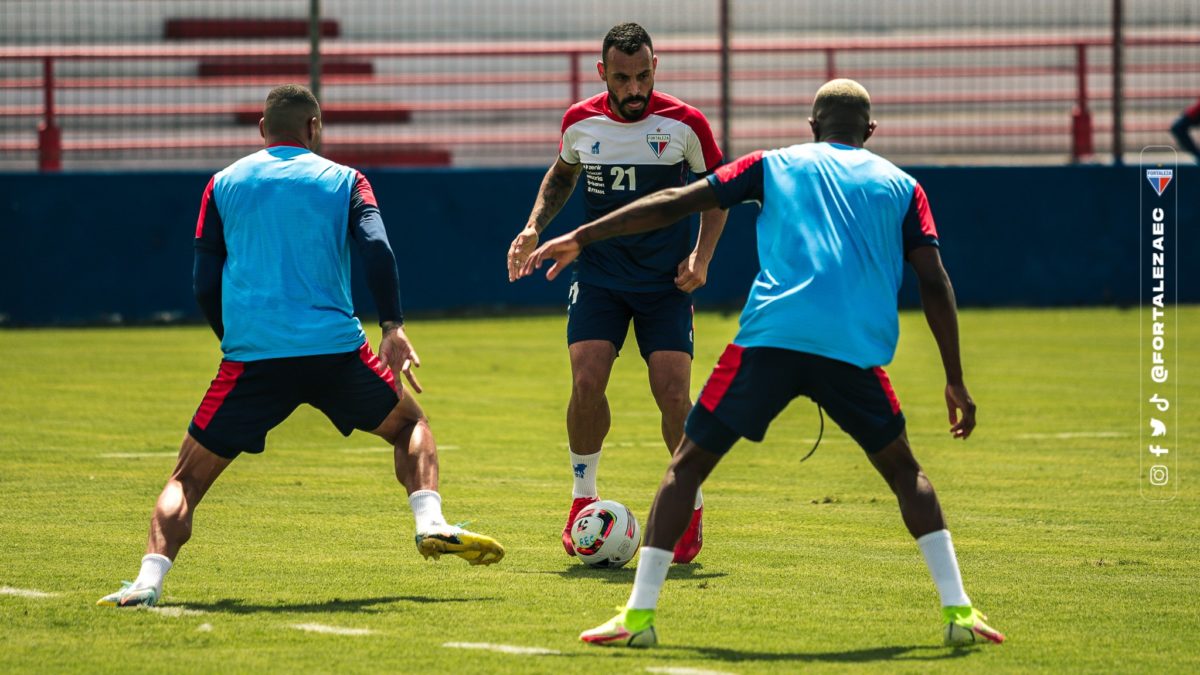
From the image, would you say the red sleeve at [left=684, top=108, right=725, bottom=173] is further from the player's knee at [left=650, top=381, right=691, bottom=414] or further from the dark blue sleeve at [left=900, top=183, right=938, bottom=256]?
the dark blue sleeve at [left=900, top=183, right=938, bottom=256]

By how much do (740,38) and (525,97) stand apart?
3.62m

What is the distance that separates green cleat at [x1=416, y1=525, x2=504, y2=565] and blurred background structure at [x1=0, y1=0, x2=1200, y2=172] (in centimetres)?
1637

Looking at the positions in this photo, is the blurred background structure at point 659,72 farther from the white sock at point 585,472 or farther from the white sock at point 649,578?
the white sock at point 649,578

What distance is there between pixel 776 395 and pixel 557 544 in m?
2.51

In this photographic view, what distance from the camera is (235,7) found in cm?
2570

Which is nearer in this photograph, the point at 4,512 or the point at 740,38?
the point at 4,512

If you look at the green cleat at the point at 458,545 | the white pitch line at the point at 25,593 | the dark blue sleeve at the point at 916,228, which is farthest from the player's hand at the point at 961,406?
the white pitch line at the point at 25,593

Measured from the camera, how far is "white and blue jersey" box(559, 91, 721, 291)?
340 inches

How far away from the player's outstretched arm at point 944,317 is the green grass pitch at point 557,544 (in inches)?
32.5

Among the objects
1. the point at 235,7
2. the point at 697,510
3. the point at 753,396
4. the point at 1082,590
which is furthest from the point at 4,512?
the point at 235,7

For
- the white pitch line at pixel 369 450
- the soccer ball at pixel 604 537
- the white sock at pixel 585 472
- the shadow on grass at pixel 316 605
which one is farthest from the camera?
the white pitch line at pixel 369 450

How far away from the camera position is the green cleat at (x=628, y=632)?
626cm

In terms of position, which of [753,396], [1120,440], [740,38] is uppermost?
[740,38]

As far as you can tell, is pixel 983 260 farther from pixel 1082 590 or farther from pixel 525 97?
pixel 1082 590
